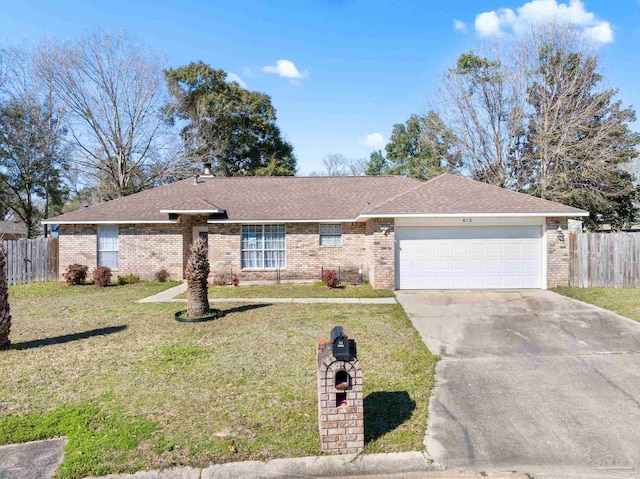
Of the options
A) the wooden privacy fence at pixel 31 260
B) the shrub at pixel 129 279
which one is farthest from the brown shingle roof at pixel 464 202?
the wooden privacy fence at pixel 31 260

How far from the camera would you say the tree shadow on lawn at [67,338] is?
23.6 ft

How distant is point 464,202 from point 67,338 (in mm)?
11634

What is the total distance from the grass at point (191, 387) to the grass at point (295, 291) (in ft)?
9.03

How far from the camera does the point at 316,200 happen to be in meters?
16.4

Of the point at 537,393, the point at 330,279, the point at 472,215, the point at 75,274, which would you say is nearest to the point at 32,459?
the point at 537,393

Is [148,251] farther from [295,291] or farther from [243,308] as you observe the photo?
[243,308]

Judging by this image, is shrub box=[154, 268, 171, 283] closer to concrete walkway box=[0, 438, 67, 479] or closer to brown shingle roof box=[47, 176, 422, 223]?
brown shingle roof box=[47, 176, 422, 223]

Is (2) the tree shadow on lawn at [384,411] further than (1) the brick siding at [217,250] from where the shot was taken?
No

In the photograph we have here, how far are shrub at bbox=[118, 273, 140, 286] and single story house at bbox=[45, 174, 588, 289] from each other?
216mm

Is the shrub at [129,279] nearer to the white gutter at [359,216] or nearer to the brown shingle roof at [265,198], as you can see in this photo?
the white gutter at [359,216]

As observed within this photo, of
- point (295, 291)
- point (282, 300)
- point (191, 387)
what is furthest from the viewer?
point (295, 291)

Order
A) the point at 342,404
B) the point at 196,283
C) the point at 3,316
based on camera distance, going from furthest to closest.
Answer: the point at 196,283
the point at 3,316
the point at 342,404

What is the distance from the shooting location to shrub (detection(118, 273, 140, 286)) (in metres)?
15.1

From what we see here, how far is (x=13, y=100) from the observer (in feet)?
83.4
